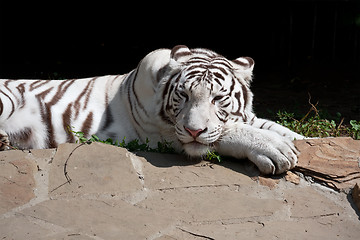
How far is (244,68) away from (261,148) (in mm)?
774

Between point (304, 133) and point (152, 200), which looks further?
point (304, 133)

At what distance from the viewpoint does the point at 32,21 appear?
7824mm

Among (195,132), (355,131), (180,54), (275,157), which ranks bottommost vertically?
(355,131)

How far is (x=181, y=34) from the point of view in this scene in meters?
7.93

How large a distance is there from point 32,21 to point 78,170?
545 centimetres

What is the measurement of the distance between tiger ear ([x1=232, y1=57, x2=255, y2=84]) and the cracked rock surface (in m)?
0.66

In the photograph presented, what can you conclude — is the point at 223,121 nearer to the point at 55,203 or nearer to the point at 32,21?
the point at 55,203

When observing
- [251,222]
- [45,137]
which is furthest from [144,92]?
[251,222]

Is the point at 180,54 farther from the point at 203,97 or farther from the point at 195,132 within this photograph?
the point at 195,132

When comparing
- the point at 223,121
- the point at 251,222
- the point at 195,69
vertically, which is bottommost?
the point at 251,222

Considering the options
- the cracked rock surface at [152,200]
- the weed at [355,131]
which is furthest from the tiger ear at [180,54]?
the weed at [355,131]

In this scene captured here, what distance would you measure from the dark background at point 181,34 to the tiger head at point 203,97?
151 inches

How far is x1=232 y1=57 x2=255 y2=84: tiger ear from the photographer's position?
11.6ft

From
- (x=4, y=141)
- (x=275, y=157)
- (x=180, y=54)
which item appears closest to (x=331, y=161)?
(x=275, y=157)
